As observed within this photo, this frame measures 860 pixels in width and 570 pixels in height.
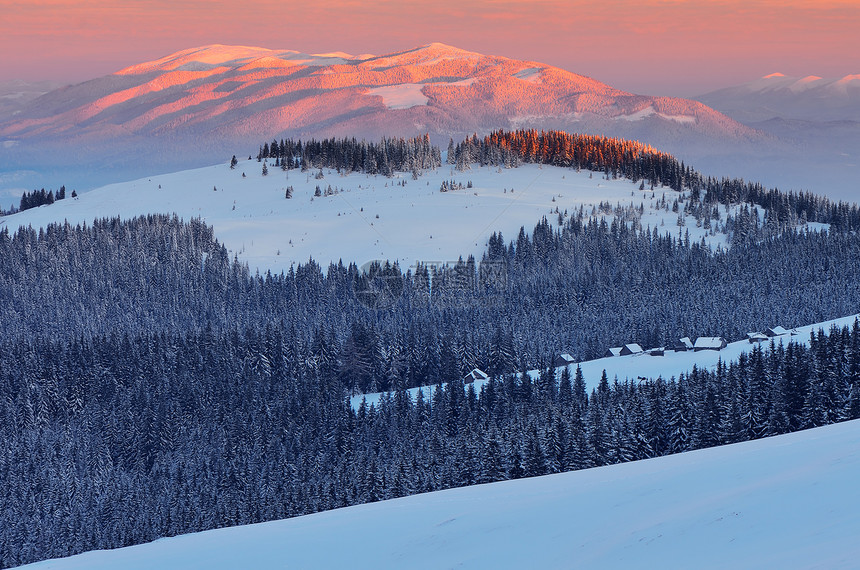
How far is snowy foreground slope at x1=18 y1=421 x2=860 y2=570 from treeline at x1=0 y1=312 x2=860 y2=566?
17950 millimetres

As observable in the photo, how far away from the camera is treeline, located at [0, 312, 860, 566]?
202 feet

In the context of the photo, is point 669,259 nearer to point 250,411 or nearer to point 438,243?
point 438,243

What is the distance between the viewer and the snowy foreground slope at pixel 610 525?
87.1 feet

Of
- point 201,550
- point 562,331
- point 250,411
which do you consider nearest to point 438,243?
point 562,331

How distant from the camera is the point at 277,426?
91438 millimetres

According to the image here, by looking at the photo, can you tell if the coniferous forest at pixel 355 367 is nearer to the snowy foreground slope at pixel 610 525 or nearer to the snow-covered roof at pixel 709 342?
the snow-covered roof at pixel 709 342

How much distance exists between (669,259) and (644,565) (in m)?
142

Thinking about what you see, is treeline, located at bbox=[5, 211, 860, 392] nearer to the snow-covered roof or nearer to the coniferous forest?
the coniferous forest

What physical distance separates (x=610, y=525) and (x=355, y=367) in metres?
80.3

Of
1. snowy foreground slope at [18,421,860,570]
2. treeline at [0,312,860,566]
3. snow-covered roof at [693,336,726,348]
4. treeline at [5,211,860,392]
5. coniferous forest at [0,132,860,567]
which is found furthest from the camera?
treeline at [5,211,860,392]

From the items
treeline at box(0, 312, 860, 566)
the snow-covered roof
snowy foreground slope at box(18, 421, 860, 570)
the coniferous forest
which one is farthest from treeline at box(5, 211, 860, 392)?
snowy foreground slope at box(18, 421, 860, 570)

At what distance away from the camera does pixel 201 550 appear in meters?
40.9

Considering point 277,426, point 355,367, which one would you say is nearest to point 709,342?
point 355,367

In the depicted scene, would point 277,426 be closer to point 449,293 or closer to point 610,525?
point 449,293
